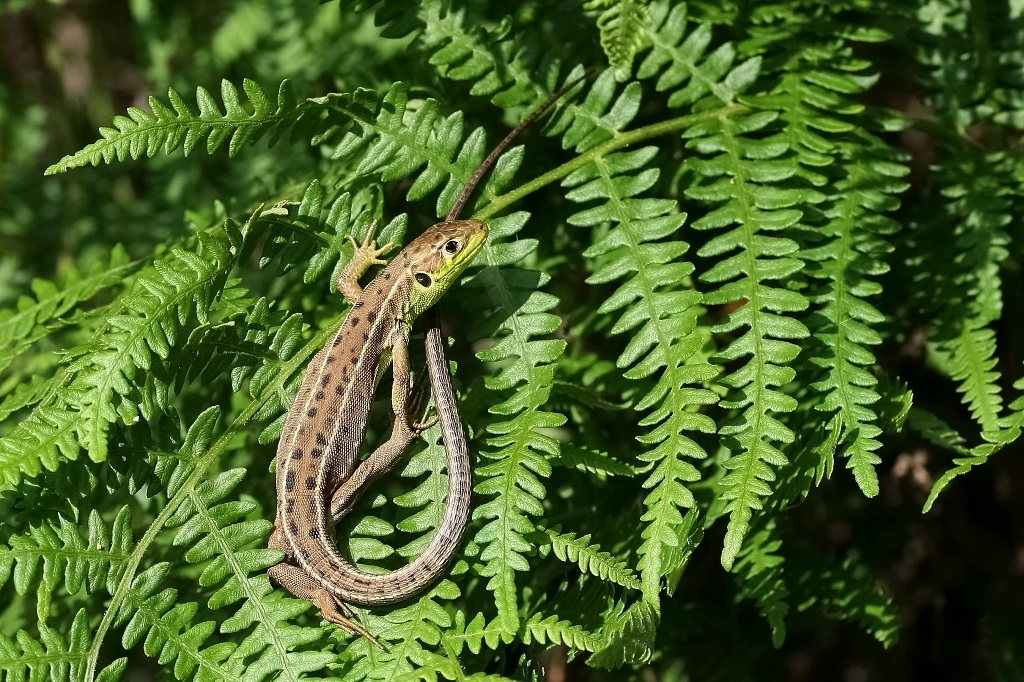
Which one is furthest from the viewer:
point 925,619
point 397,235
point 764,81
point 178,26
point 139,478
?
point 178,26

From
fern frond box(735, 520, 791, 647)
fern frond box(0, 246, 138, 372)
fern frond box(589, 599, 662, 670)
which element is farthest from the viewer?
fern frond box(0, 246, 138, 372)

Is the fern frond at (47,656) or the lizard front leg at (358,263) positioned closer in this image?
the fern frond at (47,656)

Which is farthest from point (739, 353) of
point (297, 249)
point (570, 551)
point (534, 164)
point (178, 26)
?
point (178, 26)

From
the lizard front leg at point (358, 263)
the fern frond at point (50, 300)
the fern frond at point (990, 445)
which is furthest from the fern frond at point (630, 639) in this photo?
the fern frond at point (50, 300)

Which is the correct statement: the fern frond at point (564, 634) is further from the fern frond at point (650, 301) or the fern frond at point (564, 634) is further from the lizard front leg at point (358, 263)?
the lizard front leg at point (358, 263)

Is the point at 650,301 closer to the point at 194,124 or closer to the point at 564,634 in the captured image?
the point at 564,634

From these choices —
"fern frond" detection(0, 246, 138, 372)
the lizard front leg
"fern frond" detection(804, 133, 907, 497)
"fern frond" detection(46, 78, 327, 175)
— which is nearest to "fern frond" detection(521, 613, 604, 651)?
"fern frond" detection(804, 133, 907, 497)

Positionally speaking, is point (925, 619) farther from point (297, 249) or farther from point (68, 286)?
point (68, 286)

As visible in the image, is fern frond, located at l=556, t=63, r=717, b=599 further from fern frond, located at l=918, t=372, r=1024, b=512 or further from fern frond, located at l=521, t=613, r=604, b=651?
fern frond, located at l=918, t=372, r=1024, b=512
